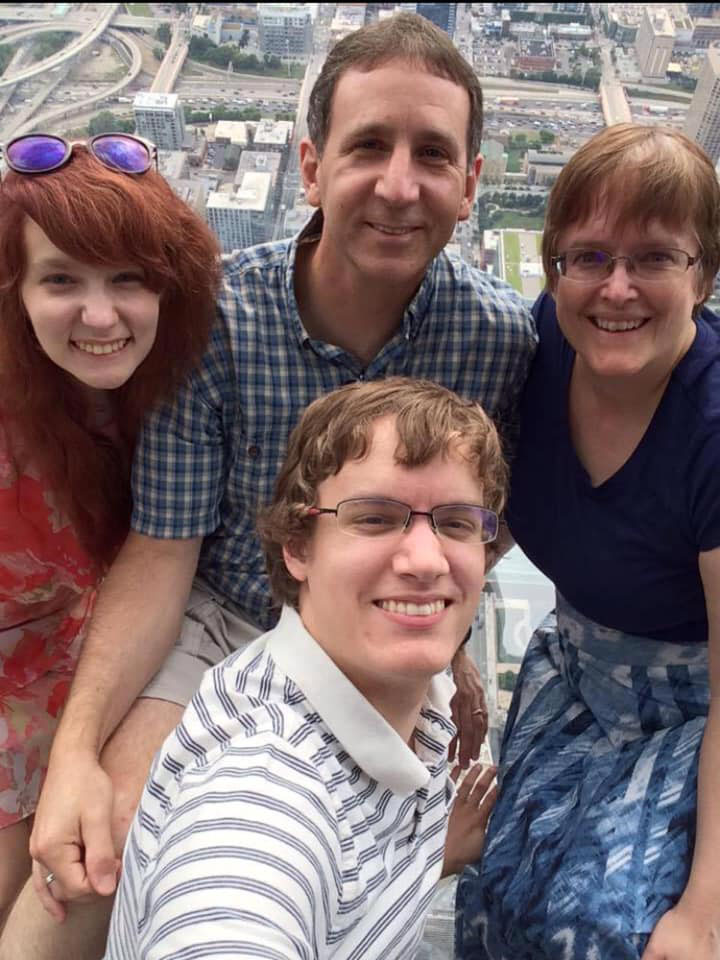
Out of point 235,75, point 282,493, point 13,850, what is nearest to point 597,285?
point 282,493

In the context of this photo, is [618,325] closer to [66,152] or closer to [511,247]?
[66,152]

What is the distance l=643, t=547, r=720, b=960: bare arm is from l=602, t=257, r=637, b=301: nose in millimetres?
387

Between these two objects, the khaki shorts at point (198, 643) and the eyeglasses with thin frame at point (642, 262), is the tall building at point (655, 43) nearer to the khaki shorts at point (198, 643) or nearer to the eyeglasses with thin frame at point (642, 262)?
the eyeglasses with thin frame at point (642, 262)

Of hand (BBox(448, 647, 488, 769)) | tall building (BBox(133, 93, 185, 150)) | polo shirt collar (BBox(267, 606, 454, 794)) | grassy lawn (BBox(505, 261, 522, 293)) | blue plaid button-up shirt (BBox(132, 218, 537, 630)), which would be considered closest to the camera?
polo shirt collar (BBox(267, 606, 454, 794))

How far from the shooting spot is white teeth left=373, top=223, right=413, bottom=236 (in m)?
1.24

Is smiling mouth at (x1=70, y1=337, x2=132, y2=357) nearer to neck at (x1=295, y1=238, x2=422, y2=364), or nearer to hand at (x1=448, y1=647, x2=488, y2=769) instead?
neck at (x1=295, y1=238, x2=422, y2=364)

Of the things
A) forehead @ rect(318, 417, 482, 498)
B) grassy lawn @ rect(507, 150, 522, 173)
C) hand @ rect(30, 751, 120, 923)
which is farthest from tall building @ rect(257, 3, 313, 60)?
hand @ rect(30, 751, 120, 923)

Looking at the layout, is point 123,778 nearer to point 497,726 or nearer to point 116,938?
point 116,938

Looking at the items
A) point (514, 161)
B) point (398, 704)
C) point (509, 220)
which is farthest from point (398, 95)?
point (514, 161)

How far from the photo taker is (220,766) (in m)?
0.79

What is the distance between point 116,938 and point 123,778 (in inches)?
15.4

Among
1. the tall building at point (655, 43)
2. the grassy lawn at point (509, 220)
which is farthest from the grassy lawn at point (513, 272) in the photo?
the tall building at point (655, 43)

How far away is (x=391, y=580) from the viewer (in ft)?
2.91

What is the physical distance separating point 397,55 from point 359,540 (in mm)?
778
